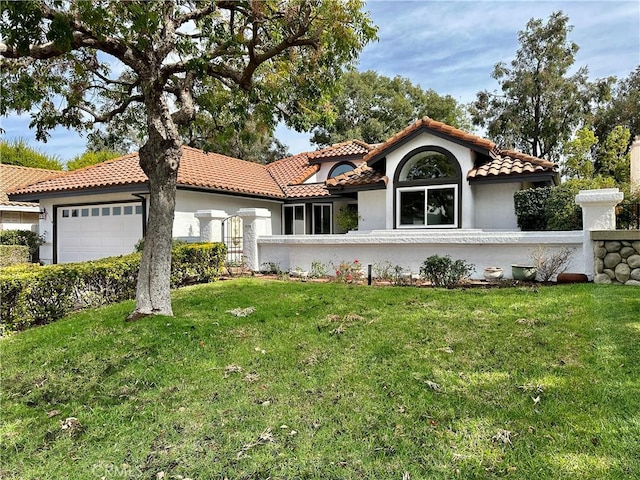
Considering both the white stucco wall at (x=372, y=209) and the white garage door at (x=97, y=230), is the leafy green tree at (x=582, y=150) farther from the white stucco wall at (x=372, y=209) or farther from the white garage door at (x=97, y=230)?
the white garage door at (x=97, y=230)

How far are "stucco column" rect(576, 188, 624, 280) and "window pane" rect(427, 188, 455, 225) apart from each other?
558 cm

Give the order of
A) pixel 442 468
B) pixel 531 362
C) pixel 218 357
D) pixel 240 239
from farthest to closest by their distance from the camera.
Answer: pixel 240 239 < pixel 218 357 < pixel 531 362 < pixel 442 468

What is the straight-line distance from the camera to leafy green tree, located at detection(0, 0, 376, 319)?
21.7 ft

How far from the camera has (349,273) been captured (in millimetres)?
12297

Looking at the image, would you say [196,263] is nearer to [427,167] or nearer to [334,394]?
[334,394]

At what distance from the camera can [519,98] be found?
30.0 meters

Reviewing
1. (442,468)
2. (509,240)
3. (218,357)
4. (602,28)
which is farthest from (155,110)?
(602,28)

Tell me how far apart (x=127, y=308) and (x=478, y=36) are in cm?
1170

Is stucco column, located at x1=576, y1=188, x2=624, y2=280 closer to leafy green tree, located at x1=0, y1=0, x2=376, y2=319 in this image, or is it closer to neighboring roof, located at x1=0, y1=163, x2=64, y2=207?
leafy green tree, located at x1=0, y1=0, x2=376, y2=319

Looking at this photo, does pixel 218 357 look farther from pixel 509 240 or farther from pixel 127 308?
pixel 509 240

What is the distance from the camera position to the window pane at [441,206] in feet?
50.9

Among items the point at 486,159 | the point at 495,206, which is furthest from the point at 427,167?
the point at 495,206

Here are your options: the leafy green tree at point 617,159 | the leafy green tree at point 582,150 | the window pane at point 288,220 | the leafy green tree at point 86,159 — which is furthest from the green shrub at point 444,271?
the leafy green tree at point 86,159

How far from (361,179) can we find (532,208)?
6599 mm
